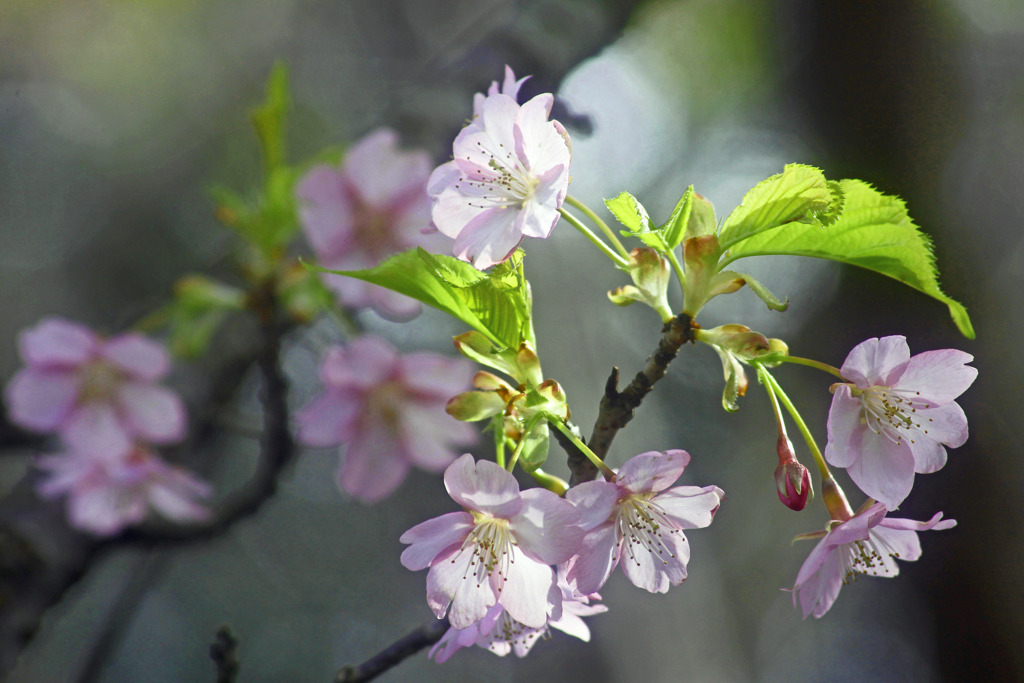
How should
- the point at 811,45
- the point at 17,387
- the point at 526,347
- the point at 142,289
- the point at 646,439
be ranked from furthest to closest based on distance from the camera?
the point at 142,289
the point at 646,439
the point at 811,45
the point at 17,387
the point at 526,347

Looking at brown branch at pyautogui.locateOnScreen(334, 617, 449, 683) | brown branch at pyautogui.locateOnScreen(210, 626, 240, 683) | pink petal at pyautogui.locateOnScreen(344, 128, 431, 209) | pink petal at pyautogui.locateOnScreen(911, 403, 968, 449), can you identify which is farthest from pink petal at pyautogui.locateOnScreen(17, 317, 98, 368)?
pink petal at pyautogui.locateOnScreen(911, 403, 968, 449)

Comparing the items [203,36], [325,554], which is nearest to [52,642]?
[325,554]

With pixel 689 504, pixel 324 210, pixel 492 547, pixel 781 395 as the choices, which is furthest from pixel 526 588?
pixel 324 210

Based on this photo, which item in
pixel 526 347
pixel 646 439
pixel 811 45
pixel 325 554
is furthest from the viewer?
pixel 325 554

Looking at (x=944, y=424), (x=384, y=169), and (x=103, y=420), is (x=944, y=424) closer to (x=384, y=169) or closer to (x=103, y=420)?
(x=384, y=169)

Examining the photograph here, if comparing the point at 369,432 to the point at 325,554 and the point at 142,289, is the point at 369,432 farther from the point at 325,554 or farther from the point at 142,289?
the point at 325,554

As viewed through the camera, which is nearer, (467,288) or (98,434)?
(467,288)

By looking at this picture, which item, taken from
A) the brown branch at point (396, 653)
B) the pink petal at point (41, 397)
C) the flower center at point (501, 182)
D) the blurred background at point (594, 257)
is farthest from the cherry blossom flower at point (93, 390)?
the flower center at point (501, 182)
